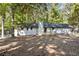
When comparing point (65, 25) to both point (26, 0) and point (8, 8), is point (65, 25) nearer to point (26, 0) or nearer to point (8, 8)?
point (26, 0)

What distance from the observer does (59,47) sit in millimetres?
2377

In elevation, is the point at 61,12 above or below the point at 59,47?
above

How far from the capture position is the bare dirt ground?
2338 millimetres

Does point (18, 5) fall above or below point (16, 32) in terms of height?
above

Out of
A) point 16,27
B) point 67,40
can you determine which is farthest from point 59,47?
point 16,27

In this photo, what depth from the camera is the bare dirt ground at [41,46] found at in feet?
7.67

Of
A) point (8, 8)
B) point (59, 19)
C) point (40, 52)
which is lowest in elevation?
point (40, 52)

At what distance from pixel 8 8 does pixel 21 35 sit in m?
0.38

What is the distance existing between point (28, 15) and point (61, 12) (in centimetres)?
43

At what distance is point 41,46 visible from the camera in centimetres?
237

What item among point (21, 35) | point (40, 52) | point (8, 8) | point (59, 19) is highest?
point (8, 8)

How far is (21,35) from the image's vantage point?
7.79 ft

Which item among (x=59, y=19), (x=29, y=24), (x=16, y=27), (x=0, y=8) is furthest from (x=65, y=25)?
(x=0, y=8)

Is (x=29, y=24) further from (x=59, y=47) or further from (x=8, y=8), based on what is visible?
(x=59, y=47)
